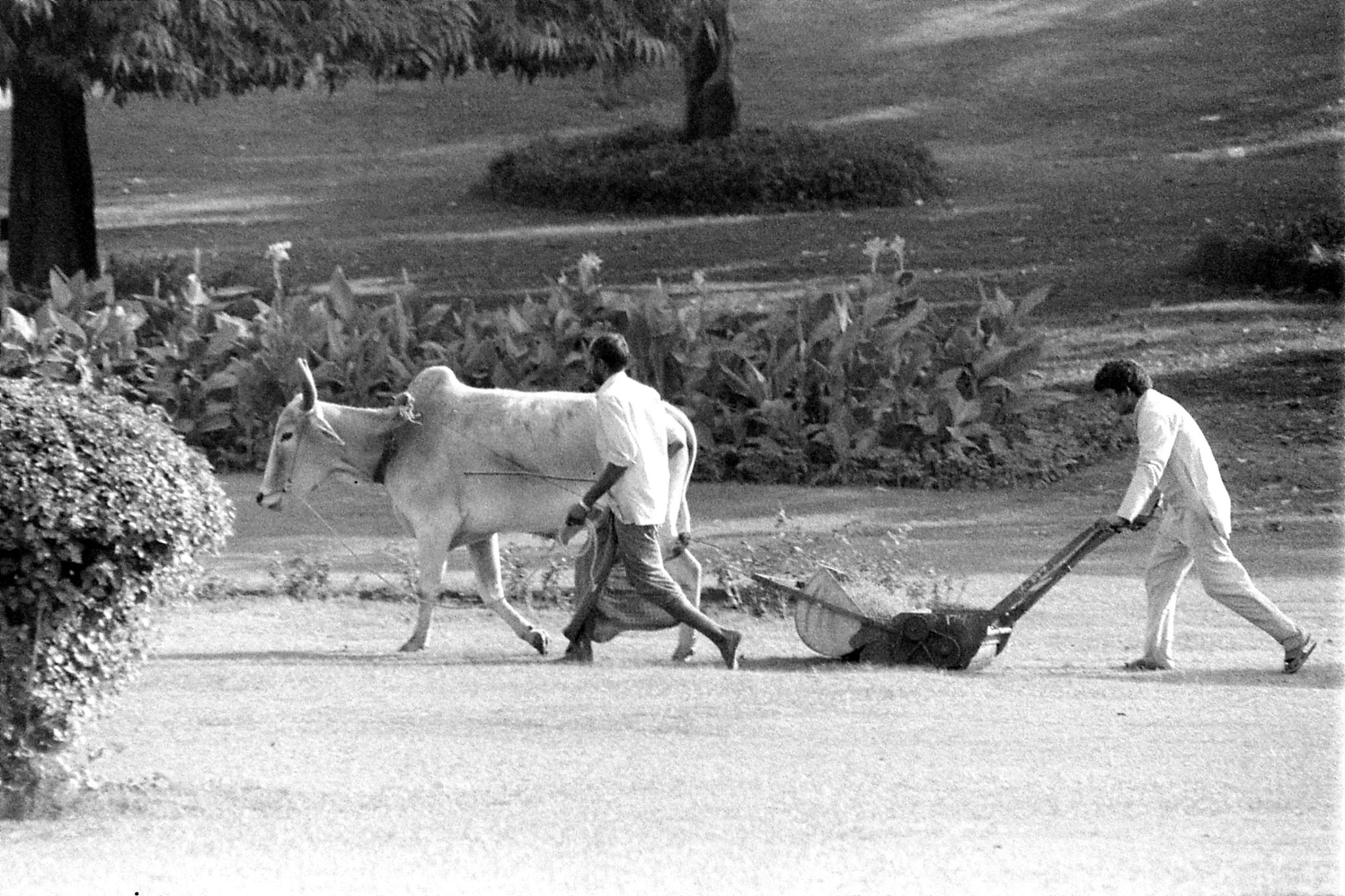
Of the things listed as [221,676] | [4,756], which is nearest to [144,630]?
[4,756]

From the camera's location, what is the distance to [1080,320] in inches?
834

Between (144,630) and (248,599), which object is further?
(248,599)

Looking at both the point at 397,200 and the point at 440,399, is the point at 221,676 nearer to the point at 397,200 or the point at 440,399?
the point at 440,399

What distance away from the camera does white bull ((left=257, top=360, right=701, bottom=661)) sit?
10.6m

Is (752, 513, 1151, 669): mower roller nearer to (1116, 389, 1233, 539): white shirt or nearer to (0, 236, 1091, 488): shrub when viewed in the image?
(1116, 389, 1233, 539): white shirt

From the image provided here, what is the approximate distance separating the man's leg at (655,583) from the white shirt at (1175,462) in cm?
202

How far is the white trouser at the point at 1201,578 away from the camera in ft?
32.5

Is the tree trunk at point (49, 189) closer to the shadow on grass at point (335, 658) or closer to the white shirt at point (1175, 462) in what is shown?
the shadow on grass at point (335, 658)

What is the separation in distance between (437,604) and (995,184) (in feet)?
57.7

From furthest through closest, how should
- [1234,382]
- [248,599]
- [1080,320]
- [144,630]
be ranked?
[1080,320]
[1234,382]
[248,599]
[144,630]

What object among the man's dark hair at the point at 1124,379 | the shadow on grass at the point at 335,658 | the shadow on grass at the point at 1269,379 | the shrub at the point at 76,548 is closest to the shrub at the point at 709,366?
the shadow on grass at the point at 1269,379

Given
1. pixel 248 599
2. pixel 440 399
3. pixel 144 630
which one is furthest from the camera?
pixel 248 599

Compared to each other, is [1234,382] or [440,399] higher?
[440,399]

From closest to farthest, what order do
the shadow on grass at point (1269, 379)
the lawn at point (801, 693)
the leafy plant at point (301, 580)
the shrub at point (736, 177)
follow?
the lawn at point (801, 693) < the leafy plant at point (301, 580) < the shadow on grass at point (1269, 379) < the shrub at point (736, 177)
